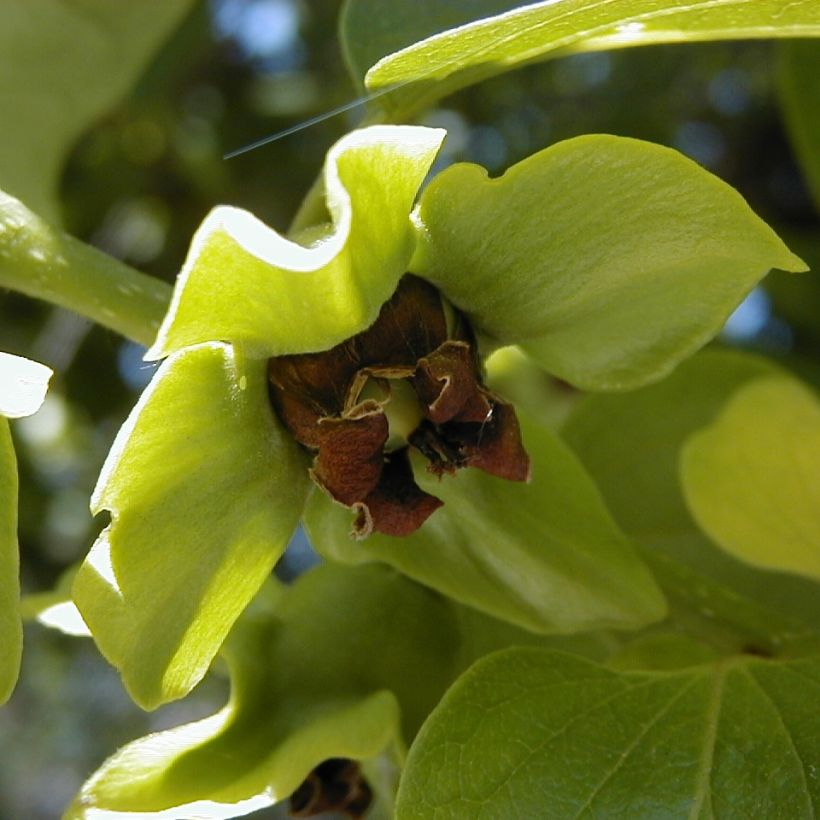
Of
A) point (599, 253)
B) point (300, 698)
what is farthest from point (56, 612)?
point (599, 253)

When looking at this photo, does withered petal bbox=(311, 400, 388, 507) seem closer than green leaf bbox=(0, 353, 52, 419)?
No

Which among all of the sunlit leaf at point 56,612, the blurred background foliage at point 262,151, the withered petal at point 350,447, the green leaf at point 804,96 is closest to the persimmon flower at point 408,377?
the withered petal at point 350,447

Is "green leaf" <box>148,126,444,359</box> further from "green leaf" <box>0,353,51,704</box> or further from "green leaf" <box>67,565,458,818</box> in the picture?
"green leaf" <box>67,565,458,818</box>

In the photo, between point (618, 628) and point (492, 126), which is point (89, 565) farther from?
point (492, 126)

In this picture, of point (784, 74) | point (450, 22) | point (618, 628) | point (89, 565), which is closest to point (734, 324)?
point (784, 74)

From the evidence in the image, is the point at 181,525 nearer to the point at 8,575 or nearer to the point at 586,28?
the point at 8,575

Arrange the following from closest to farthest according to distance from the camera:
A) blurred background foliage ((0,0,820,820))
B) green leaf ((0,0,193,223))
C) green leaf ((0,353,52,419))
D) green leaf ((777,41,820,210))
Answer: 1. green leaf ((0,353,52,419))
2. green leaf ((0,0,193,223))
3. green leaf ((777,41,820,210))
4. blurred background foliage ((0,0,820,820))

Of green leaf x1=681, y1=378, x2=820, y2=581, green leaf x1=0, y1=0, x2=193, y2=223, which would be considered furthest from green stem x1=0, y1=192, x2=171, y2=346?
green leaf x1=0, y1=0, x2=193, y2=223
